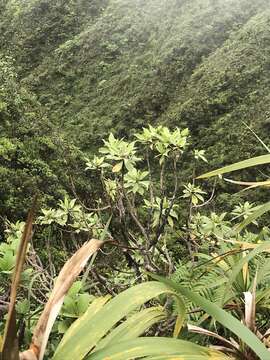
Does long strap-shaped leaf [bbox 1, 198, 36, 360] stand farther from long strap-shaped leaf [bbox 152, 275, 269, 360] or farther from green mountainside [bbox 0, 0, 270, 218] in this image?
green mountainside [bbox 0, 0, 270, 218]

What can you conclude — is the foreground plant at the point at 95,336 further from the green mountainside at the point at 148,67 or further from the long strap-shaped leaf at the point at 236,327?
the green mountainside at the point at 148,67

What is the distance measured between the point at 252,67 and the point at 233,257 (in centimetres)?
965

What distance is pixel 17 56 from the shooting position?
1634 cm

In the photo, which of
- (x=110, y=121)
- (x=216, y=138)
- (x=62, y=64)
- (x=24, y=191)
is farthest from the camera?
(x=62, y=64)

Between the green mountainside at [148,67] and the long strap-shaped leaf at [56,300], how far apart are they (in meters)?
8.06

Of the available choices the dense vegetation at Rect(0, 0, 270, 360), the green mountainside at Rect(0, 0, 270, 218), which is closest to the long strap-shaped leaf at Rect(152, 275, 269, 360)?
the dense vegetation at Rect(0, 0, 270, 360)

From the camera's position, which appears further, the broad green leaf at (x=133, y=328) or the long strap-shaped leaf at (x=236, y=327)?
the broad green leaf at (x=133, y=328)

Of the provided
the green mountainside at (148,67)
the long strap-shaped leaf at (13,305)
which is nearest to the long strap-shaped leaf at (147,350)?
the long strap-shaped leaf at (13,305)

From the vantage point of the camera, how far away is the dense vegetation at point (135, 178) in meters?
0.85

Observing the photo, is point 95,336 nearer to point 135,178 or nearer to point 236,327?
point 236,327

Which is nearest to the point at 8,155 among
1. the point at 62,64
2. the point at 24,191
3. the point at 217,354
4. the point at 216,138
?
the point at 24,191

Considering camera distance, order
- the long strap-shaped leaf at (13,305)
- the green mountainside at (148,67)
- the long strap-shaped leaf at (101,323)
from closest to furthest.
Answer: the long strap-shaped leaf at (13,305), the long strap-shaped leaf at (101,323), the green mountainside at (148,67)

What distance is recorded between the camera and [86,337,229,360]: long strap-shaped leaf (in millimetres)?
729

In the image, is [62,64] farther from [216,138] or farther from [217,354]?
[217,354]
